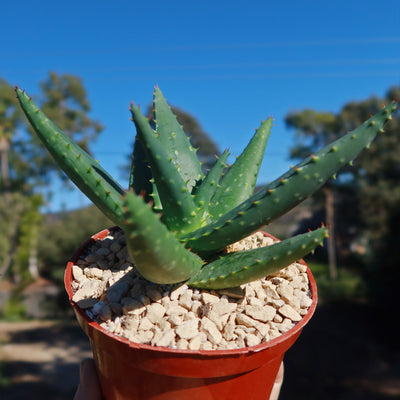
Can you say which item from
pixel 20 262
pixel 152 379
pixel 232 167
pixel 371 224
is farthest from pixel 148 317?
pixel 20 262

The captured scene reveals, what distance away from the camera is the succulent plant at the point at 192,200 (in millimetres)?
571

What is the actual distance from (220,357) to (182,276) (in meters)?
0.16

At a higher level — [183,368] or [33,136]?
[33,136]

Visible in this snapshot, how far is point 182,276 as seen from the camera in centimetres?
68

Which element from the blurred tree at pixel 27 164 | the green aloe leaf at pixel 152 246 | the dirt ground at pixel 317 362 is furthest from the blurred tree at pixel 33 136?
the green aloe leaf at pixel 152 246

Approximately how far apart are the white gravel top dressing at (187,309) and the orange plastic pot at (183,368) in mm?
22

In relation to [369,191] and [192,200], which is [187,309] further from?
[369,191]

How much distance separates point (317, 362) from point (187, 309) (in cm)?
573

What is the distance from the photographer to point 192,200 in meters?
0.76

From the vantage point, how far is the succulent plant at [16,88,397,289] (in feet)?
1.87

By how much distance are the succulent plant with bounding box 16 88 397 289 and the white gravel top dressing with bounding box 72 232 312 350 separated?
2.3 inches

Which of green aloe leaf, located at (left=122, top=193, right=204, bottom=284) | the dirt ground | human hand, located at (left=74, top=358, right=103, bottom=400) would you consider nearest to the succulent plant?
green aloe leaf, located at (left=122, top=193, right=204, bottom=284)

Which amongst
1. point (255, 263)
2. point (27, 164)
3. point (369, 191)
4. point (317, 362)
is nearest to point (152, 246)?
point (255, 263)

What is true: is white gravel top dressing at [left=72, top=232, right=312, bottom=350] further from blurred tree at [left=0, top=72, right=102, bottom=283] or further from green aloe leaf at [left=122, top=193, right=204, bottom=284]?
blurred tree at [left=0, top=72, right=102, bottom=283]
